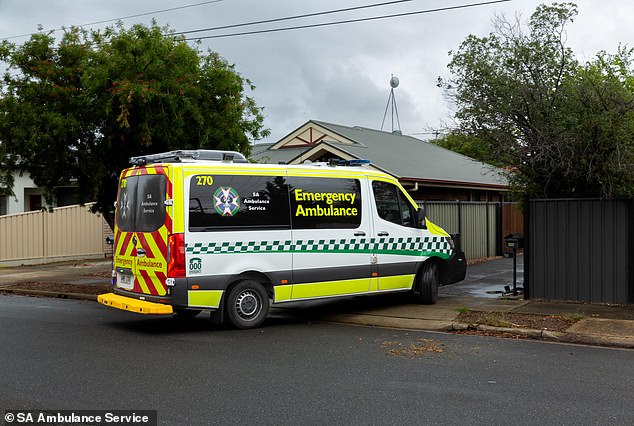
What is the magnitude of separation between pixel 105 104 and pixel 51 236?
12.0 meters

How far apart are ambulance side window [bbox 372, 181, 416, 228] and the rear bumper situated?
4028 millimetres

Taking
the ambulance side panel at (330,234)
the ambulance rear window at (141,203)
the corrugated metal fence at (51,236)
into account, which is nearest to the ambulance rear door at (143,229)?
the ambulance rear window at (141,203)

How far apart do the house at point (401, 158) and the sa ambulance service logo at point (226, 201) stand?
379 inches

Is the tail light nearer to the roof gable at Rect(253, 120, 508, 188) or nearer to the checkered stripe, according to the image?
the checkered stripe

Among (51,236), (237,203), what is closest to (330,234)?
(237,203)

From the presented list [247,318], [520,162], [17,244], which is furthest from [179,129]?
[17,244]

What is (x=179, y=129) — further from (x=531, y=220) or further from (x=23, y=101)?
(x=531, y=220)

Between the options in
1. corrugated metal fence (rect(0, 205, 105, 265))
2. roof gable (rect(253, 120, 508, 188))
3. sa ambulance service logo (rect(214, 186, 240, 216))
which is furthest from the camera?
corrugated metal fence (rect(0, 205, 105, 265))

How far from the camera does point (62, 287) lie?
15.7 meters

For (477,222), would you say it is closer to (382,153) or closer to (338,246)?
(382,153)

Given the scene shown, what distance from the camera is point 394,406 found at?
5895 millimetres

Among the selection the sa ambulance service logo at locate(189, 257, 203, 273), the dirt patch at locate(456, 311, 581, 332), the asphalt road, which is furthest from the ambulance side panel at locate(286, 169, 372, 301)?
the dirt patch at locate(456, 311, 581, 332)

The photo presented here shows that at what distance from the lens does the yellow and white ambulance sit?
31.2ft

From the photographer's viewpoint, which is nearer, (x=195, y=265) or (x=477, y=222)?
(x=195, y=265)
